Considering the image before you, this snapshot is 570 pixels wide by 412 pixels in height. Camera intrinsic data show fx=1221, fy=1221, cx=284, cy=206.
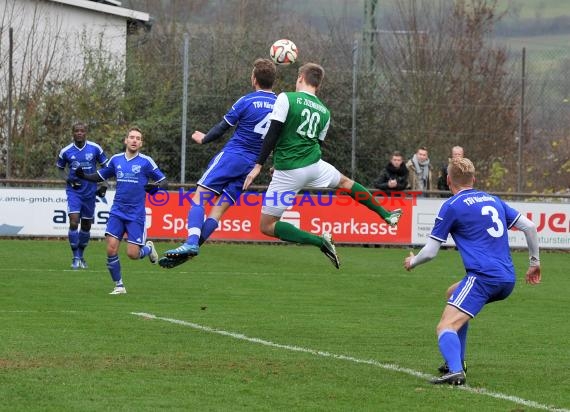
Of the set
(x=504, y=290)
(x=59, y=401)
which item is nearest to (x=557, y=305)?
(x=504, y=290)

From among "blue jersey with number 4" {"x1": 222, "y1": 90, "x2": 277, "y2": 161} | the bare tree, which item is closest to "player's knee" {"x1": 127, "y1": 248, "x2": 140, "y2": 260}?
"blue jersey with number 4" {"x1": 222, "y1": 90, "x2": 277, "y2": 161}

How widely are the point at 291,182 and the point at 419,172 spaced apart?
49.5ft

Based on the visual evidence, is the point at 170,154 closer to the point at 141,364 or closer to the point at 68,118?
the point at 68,118

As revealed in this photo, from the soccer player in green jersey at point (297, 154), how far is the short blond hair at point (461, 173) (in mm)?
2358

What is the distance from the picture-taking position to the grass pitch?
8492 mm

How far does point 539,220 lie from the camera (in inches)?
1024

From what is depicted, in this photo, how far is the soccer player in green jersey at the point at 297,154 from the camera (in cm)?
1126

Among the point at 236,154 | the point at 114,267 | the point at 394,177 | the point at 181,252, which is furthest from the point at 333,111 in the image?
the point at 181,252

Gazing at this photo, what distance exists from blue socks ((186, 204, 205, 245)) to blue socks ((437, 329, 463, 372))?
350 centimetres

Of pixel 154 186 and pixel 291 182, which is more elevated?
pixel 291 182

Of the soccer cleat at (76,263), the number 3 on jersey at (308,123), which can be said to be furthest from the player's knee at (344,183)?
the soccer cleat at (76,263)

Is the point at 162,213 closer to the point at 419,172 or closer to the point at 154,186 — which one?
the point at 419,172

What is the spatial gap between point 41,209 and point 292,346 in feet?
47.1

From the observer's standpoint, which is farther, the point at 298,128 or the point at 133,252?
the point at 133,252
